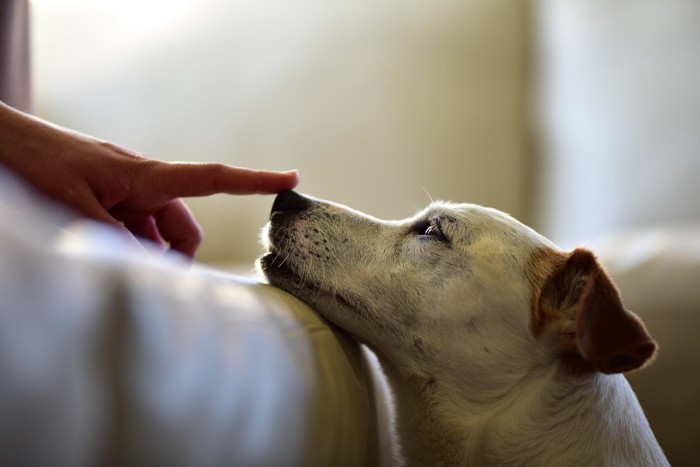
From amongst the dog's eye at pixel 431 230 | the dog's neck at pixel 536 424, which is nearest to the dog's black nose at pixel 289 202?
the dog's eye at pixel 431 230

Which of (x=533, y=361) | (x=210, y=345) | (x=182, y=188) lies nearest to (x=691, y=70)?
(x=533, y=361)

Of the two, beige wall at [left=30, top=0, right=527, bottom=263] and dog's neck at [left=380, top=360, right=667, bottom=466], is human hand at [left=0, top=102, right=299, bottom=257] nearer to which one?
dog's neck at [left=380, top=360, right=667, bottom=466]

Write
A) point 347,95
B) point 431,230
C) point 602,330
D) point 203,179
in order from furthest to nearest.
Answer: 1. point 347,95
2. point 431,230
3. point 203,179
4. point 602,330

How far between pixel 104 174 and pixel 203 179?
0.43 ft

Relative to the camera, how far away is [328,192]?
2.60m

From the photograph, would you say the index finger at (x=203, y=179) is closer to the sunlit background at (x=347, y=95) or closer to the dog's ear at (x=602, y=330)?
the dog's ear at (x=602, y=330)

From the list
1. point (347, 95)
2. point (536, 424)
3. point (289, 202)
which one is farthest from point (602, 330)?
point (347, 95)

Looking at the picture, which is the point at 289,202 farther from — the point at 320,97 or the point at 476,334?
the point at 320,97

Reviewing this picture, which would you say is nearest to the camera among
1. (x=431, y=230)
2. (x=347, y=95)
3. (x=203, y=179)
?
(x=203, y=179)

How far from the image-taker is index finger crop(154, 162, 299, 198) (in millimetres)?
945

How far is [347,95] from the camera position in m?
2.65

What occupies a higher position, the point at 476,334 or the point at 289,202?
the point at 289,202

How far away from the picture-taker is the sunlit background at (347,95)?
259cm

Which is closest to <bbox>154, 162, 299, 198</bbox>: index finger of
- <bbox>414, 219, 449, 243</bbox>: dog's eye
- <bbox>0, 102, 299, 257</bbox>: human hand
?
<bbox>0, 102, 299, 257</bbox>: human hand
